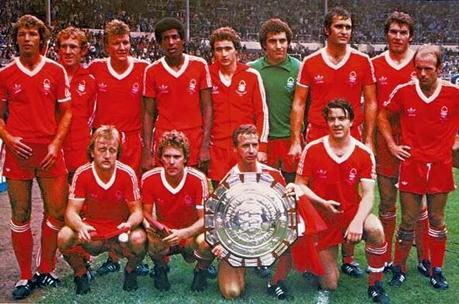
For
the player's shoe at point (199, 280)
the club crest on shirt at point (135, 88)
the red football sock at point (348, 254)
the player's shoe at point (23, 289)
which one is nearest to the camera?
the player's shoe at point (23, 289)

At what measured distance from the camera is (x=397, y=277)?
4.07 meters

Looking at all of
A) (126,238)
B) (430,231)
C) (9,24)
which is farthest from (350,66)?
(9,24)

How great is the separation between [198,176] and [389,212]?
1364mm

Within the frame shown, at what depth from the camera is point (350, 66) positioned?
4105 mm

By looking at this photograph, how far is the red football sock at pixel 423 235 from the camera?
4281 mm

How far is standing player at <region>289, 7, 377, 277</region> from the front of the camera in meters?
4.09

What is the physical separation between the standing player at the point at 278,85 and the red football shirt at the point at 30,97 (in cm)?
139

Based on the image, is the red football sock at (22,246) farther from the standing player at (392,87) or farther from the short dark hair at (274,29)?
the standing player at (392,87)

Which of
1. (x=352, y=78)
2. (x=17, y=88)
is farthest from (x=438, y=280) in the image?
(x=17, y=88)

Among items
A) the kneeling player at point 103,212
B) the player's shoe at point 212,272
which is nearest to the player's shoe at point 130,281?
the kneeling player at point 103,212

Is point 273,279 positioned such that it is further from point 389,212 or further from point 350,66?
point 350,66

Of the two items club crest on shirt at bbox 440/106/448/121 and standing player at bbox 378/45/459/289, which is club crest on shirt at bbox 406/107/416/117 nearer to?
standing player at bbox 378/45/459/289

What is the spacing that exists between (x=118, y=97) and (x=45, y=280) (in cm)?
128

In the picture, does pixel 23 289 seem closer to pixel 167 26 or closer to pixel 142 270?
pixel 142 270
